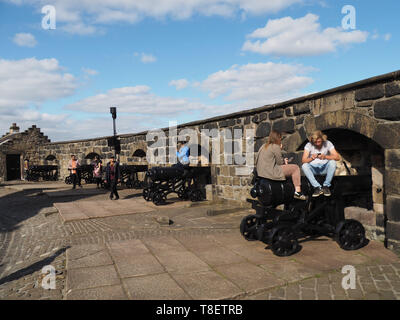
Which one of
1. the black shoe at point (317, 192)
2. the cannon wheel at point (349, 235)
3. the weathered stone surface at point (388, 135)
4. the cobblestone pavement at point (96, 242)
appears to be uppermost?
the weathered stone surface at point (388, 135)

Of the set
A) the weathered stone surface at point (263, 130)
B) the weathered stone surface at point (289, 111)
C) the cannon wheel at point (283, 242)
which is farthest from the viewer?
the weathered stone surface at point (263, 130)

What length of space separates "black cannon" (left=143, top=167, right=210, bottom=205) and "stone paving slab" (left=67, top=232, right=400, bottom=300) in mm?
3555

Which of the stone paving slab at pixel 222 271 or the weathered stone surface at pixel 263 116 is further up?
the weathered stone surface at pixel 263 116

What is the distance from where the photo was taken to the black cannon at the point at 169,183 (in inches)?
325

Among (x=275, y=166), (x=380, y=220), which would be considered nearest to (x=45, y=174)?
(x=275, y=166)

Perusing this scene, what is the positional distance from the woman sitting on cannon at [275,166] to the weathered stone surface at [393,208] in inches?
45.0

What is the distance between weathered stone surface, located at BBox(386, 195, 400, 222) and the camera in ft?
13.6

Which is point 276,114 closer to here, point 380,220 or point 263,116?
point 263,116

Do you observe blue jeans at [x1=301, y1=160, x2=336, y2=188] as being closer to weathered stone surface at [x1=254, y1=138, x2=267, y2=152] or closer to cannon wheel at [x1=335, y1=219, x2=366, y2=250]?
cannon wheel at [x1=335, y1=219, x2=366, y2=250]

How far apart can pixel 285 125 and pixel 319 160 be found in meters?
1.80

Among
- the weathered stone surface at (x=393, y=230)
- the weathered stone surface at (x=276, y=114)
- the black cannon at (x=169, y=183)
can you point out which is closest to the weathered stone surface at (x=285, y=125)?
the weathered stone surface at (x=276, y=114)

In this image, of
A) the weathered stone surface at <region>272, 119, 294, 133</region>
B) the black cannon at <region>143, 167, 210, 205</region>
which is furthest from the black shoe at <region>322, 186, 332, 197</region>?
the black cannon at <region>143, 167, 210, 205</region>

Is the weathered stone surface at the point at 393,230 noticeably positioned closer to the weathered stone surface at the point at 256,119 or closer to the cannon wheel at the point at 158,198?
the weathered stone surface at the point at 256,119
